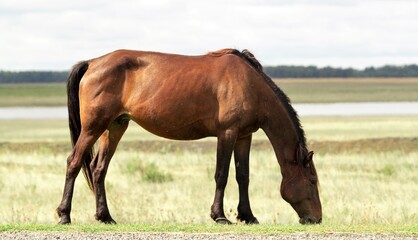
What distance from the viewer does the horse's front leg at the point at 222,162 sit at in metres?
14.8

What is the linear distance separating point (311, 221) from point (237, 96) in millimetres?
1974

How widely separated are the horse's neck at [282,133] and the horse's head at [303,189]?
0.16m

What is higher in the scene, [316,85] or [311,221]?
[311,221]

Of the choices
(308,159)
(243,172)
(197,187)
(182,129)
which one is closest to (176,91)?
(182,129)

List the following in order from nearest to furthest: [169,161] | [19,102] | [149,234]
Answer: [149,234] → [169,161] → [19,102]

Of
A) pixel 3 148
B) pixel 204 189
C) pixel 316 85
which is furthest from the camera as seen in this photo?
pixel 316 85

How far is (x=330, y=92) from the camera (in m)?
118

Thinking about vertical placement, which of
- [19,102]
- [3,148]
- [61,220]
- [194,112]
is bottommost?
[19,102]

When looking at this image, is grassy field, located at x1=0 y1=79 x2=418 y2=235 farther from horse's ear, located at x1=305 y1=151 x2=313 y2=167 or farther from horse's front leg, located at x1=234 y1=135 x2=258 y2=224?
horse's ear, located at x1=305 y1=151 x2=313 y2=167

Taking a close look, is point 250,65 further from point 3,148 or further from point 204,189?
point 3,148

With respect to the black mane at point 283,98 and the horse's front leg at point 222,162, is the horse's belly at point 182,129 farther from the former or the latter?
the black mane at point 283,98

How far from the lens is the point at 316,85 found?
135750mm

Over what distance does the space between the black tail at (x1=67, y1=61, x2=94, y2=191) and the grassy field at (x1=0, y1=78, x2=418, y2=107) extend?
81330mm

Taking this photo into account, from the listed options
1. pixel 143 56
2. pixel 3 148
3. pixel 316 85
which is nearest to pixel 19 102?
pixel 316 85
